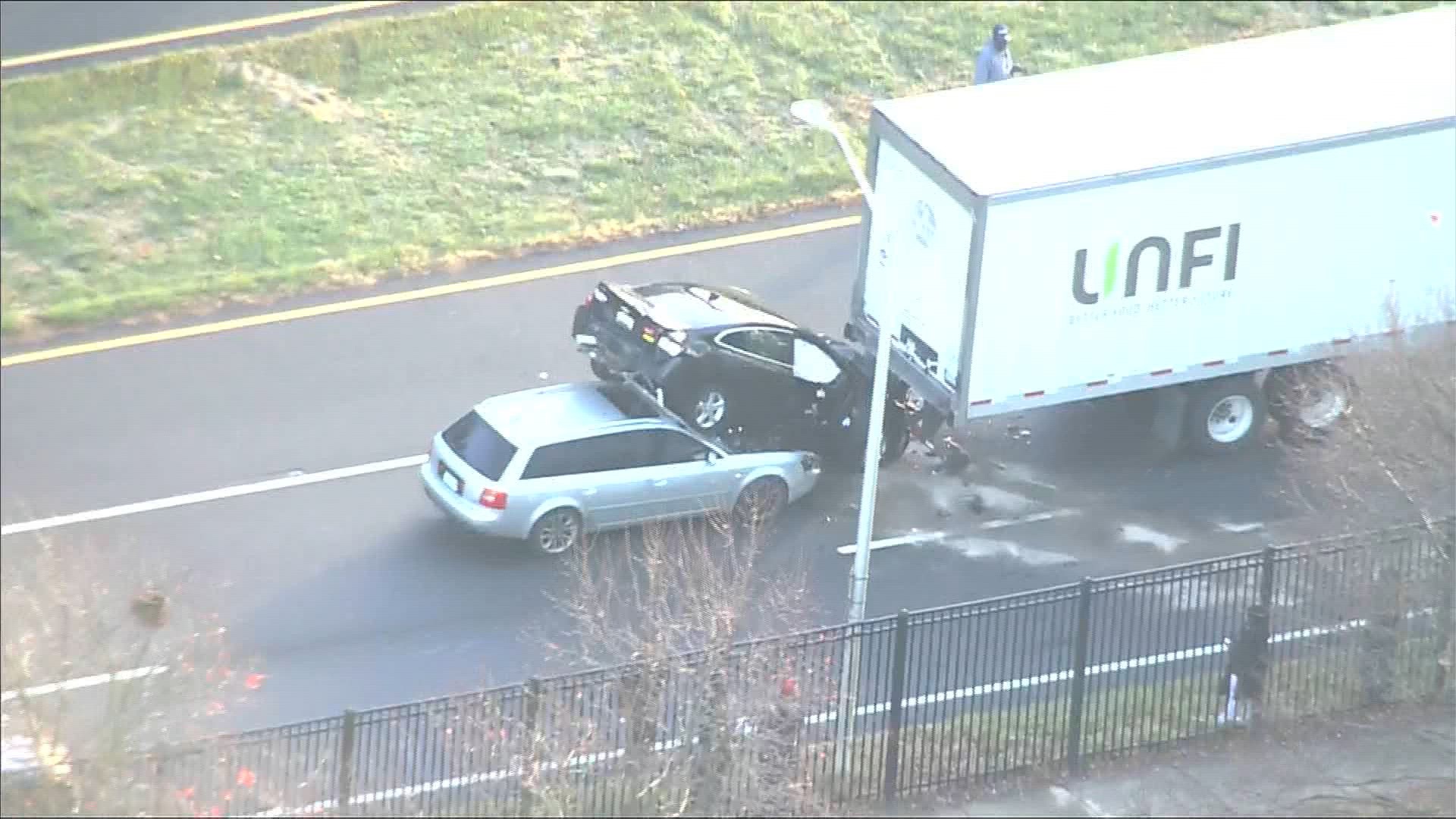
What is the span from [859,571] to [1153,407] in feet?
17.5

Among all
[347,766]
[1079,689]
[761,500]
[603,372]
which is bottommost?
[347,766]

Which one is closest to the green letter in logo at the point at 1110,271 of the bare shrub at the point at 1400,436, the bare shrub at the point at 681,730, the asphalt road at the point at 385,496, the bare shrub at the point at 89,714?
the asphalt road at the point at 385,496

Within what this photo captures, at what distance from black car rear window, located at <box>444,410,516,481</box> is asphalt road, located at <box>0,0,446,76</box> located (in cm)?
1094

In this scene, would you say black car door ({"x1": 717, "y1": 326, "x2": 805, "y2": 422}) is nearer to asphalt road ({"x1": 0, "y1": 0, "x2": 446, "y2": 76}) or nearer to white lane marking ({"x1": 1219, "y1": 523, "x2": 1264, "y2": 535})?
white lane marking ({"x1": 1219, "y1": 523, "x2": 1264, "y2": 535})

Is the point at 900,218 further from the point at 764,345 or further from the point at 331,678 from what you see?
the point at 331,678

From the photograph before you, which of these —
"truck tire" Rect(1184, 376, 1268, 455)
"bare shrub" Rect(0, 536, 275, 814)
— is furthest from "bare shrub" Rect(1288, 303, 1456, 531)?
"bare shrub" Rect(0, 536, 275, 814)

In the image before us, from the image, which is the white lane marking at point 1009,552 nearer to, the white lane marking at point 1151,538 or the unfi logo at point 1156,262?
the white lane marking at point 1151,538

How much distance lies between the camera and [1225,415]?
24438 mm

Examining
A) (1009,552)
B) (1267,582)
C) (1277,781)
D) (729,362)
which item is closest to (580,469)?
(729,362)

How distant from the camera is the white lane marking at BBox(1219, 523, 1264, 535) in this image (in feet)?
76.5

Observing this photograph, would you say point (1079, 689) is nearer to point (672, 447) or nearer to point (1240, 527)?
point (672, 447)

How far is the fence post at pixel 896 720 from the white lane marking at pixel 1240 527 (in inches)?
245

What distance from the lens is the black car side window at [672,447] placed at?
22.4 m

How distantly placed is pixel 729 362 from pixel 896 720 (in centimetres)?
626
